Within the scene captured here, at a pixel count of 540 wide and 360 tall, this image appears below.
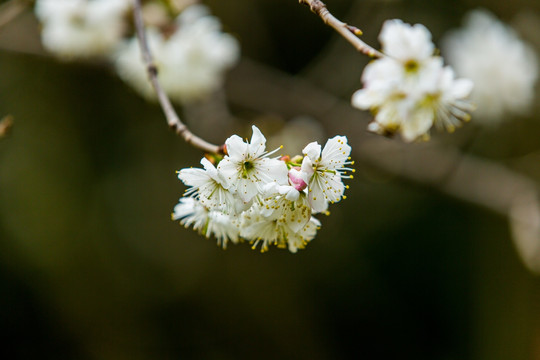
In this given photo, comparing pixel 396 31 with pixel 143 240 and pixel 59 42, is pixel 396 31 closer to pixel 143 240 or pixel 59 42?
pixel 59 42

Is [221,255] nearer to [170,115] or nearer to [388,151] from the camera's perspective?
[388,151]

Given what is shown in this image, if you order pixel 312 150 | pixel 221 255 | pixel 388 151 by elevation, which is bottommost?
pixel 221 255

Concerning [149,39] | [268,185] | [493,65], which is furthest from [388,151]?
[268,185]

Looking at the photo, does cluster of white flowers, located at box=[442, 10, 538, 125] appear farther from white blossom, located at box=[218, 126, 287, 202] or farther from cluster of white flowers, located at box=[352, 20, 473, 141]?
white blossom, located at box=[218, 126, 287, 202]

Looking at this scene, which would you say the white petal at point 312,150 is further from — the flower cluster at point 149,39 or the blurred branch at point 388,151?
the blurred branch at point 388,151

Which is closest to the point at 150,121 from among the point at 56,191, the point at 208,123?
the point at 56,191

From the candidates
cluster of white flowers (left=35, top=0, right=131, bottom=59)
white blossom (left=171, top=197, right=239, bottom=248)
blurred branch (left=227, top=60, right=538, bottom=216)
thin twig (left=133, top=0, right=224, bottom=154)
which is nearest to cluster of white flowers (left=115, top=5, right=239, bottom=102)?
cluster of white flowers (left=35, top=0, right=131, bottom=59)
